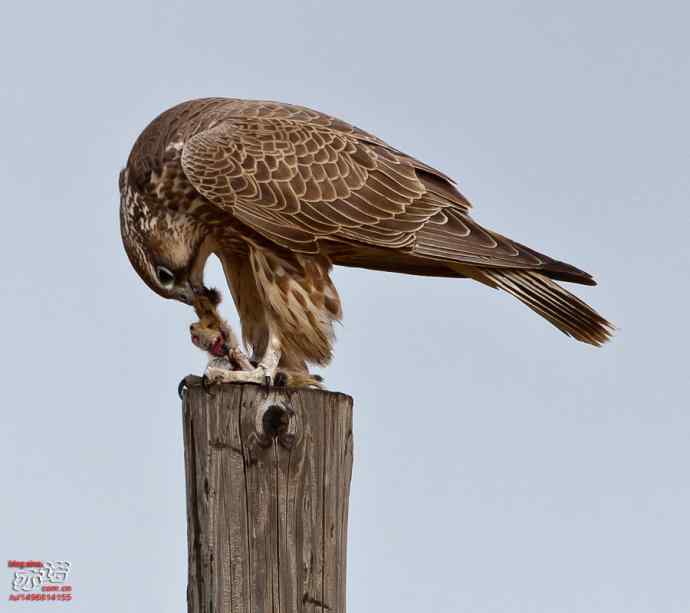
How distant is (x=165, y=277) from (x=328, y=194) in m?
0.98

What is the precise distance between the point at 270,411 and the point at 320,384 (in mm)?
1617

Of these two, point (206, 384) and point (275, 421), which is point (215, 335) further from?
point (275, 421)

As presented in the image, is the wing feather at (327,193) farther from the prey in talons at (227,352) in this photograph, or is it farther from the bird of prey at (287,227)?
the prey in talons at (227,352)

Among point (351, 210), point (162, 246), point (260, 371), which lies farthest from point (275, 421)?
point (351, 210)

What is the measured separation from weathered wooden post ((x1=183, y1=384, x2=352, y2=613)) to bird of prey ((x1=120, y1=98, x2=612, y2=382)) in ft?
4.66

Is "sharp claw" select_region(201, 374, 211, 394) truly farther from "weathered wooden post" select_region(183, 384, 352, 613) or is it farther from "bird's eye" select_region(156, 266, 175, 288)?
"bird's eye" select_region(156, 266, 175, 288)

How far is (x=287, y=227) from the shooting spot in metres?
6.23

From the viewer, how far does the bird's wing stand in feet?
20.5

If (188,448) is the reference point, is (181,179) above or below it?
above

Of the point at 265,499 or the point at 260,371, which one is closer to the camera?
the point at 265,499

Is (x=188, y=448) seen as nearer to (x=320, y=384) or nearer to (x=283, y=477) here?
(x=283, y=477)

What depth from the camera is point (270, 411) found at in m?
4.51

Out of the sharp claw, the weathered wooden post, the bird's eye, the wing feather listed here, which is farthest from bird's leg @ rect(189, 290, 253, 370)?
the weathered wooden post

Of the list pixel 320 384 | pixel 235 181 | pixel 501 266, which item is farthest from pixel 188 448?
pixel 501 266
